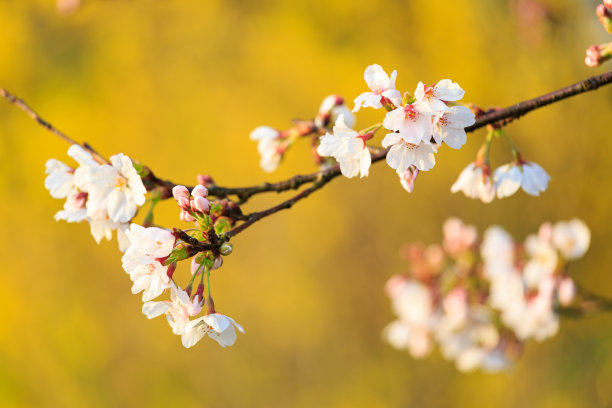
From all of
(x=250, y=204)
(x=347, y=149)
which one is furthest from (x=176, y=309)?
(x=250, y=204)

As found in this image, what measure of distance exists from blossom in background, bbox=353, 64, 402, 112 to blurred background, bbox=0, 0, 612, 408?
314cm

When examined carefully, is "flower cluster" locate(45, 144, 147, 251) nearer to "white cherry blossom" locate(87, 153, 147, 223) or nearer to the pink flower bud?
"white cherry blossom" locate(87, 153, 147, 223)

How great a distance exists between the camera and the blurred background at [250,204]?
3.93 metres

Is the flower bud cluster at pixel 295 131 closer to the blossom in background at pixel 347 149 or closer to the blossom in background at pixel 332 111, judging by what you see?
the blossom in background at pixel 332 111

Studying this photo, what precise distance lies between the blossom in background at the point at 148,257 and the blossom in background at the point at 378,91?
264mm

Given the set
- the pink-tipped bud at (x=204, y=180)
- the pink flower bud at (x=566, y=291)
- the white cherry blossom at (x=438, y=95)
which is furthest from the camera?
the pink flower bud at (x=566, y=291)

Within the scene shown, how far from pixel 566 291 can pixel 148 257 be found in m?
0.97

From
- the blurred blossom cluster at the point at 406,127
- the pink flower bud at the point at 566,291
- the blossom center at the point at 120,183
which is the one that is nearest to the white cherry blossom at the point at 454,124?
the blurred blossom cluster at the point at 406,127

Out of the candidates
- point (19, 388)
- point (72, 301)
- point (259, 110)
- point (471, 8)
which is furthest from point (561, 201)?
point (19, 388)

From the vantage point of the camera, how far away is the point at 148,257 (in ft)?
2.07

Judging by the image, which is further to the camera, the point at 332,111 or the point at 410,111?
the point at 332,111

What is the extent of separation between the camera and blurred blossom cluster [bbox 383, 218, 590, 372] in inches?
50.0

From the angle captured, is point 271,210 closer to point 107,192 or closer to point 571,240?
point 107,192

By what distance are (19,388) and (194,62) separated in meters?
2.88
